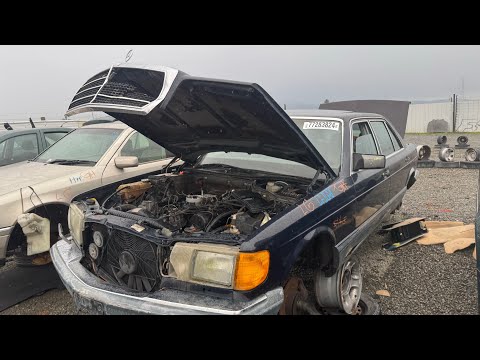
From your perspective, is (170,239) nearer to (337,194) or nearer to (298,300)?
(298,300)

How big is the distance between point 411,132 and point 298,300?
2449 centimetres

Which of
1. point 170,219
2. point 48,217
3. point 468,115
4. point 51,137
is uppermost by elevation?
point 468,115

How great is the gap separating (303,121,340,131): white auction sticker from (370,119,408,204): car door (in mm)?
1032

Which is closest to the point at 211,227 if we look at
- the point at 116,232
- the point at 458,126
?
the point at 116,232

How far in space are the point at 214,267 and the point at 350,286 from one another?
1.44 m

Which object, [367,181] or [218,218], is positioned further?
[367,181]

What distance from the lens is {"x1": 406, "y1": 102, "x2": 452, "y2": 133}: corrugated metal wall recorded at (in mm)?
22636

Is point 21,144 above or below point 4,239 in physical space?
above

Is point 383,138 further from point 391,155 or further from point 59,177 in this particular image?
point 59,177

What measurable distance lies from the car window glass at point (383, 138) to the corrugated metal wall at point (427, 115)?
2033 cm

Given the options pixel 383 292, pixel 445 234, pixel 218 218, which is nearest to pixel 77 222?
pixel 218 218

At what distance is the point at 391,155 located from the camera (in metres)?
4.47

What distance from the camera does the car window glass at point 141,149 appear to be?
481 centimetres

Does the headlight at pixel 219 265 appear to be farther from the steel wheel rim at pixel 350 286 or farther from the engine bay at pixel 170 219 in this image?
the steel wheel rim at pixel 350 286
